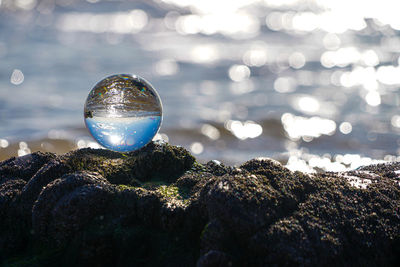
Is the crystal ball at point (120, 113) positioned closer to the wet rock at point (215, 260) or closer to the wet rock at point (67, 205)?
the wet rock at point (67, 205)

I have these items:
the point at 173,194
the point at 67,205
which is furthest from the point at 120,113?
the point at 67,205

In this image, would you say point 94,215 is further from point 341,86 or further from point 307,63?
point 307,63

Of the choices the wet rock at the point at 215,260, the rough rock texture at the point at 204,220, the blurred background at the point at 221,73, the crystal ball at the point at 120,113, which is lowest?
the wet rock at the point at 215,260

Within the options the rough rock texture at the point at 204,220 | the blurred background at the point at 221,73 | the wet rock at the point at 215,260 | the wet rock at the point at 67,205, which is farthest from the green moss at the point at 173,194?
the blurred background at the point at 221,73

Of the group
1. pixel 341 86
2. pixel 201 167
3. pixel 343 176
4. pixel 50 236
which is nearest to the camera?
pixel 50 236

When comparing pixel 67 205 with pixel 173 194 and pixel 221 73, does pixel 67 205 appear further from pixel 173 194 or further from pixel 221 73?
pixel 221 73

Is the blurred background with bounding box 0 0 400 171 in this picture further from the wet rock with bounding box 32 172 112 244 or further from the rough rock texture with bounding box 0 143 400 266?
the wet rock with bounding box 32 172 112 244

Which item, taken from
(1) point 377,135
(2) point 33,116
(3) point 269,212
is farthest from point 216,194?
(2) point 33,116
